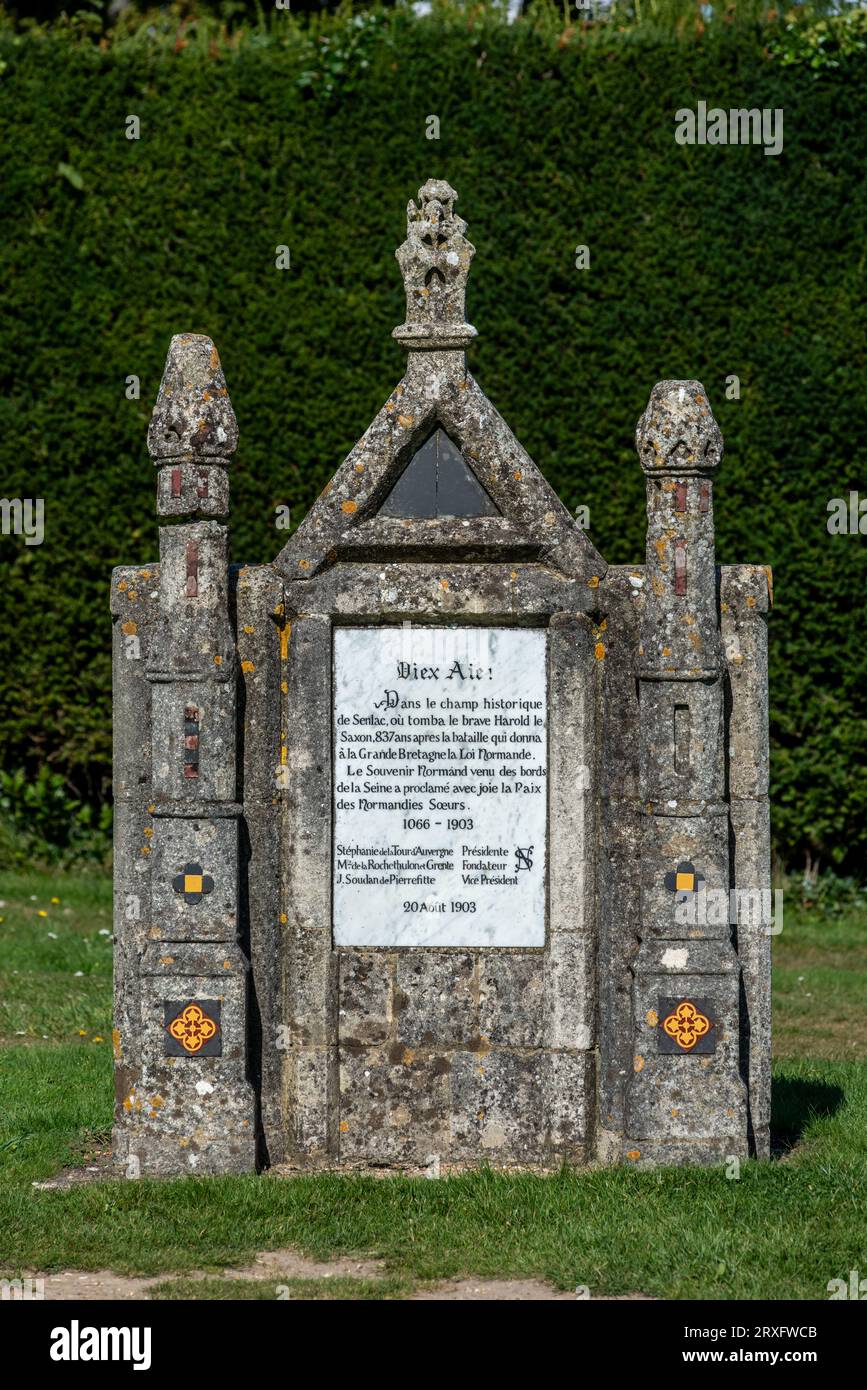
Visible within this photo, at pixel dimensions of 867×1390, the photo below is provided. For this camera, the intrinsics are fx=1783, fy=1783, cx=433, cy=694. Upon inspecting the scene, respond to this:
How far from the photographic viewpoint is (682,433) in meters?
6.48

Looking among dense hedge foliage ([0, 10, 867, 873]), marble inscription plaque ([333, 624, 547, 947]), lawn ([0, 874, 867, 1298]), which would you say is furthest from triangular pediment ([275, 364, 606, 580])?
dense hedge foliage ([0, 10, 867, 873])

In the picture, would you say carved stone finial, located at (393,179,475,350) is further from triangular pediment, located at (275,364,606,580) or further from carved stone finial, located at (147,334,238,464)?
carved stone finial, located at (147,334,238,464)

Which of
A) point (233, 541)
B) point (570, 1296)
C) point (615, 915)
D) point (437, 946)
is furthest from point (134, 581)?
point (233, 541)

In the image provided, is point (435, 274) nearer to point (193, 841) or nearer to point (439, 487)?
point (439, 487)

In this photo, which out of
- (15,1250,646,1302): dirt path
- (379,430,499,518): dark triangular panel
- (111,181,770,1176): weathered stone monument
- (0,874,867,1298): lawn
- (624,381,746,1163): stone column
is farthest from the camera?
(379,430,499,518): dark triangular panel

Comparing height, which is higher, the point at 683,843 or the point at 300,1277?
the point at 683,843

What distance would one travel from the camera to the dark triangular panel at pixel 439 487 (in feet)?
22.0

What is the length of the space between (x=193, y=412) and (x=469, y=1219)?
3036 mm

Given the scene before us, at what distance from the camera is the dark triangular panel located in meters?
6.71

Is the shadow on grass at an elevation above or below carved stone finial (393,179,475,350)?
below

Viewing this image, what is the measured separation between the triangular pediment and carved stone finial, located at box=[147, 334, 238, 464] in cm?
44

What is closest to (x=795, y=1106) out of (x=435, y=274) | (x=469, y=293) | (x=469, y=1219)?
(x=469, y=1219)

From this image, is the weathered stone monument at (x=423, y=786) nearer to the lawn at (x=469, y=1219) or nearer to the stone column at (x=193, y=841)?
the stone column at (x=193, y=841)

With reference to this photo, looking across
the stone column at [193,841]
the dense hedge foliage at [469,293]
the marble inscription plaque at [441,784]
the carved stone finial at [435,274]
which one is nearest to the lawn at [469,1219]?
the stone column at [193,841]
